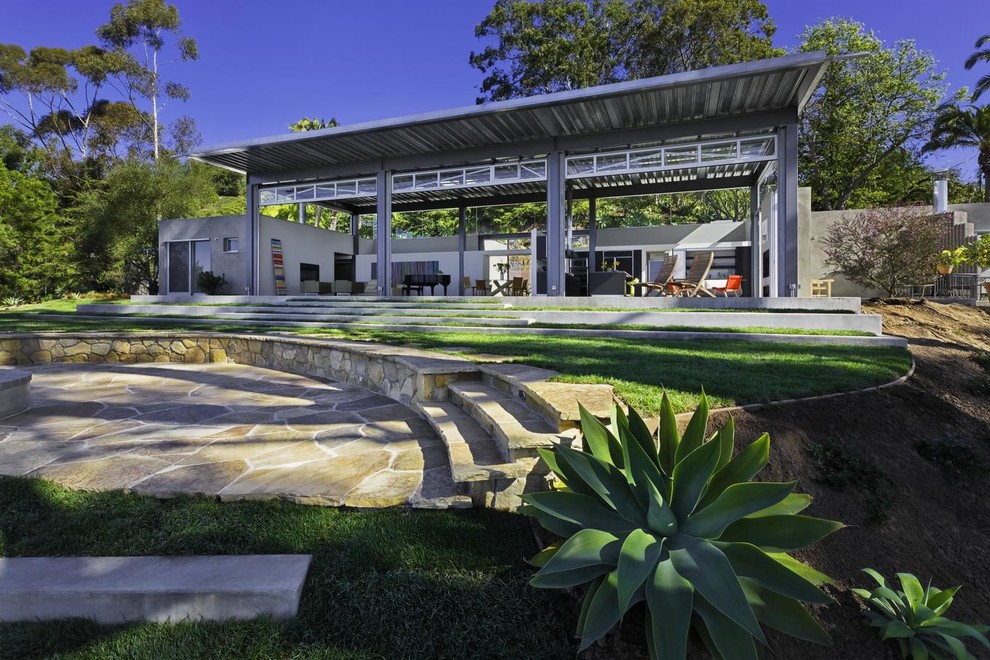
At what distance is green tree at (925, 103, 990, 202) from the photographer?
21359 mm

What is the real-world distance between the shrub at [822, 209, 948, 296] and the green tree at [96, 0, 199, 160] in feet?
119

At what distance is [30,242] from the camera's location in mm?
20625

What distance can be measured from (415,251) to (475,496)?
19.6m

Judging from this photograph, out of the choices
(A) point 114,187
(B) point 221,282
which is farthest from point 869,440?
(A) point 114,187

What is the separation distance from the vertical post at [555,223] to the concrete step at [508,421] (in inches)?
347

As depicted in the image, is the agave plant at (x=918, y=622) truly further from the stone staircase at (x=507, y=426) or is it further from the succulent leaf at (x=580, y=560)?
the stone staircase at (x=507, y=426)

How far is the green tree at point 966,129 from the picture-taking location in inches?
841

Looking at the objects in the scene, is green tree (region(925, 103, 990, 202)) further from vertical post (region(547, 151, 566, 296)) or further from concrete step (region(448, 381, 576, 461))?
concrete step (region(448, 381, 576, 461))

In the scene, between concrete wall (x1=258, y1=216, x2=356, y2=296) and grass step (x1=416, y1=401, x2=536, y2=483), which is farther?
concrete wall (x1=258, y1=216, x2=356, y2=296)

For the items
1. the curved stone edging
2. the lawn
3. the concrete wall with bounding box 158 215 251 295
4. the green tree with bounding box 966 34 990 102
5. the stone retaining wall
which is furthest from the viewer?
the green tree with bounding box 966 34 990 102

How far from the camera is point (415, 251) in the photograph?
21.2 metres

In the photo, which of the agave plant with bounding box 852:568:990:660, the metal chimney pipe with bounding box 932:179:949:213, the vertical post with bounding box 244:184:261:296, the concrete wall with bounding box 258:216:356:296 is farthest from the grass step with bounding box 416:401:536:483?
the metal chimney pipe with bounding box 932:179:949:213

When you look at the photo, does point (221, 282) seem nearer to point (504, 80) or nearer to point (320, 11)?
point (320, 11)

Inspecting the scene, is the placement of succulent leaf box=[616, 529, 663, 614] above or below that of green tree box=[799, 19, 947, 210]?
below
